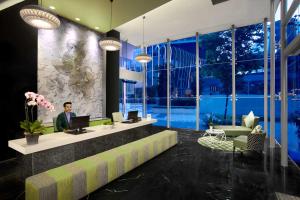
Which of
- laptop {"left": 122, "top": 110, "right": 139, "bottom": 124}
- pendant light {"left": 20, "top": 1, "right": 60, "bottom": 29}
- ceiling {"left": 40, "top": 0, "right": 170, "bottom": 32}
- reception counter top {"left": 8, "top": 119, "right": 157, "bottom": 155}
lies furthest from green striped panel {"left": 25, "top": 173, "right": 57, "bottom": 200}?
ceiling {"left": 40, "top": 0, "right": 170, "bottom": 32}

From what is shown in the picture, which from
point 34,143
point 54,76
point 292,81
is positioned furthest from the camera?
point 54,76

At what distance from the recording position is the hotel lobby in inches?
107

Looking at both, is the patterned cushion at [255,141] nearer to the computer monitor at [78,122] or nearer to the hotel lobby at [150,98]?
the hotel lobby at [150,98]

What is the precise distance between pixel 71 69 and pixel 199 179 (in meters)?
5.06

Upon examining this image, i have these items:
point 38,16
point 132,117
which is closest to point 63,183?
point 38,16

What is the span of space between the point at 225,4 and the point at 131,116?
433cm

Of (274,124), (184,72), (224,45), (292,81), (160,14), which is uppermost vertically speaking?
(160,14)

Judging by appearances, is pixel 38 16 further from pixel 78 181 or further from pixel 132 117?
pixel 132 117

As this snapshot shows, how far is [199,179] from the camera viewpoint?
10.3ft

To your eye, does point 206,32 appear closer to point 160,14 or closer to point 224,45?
point 224,45

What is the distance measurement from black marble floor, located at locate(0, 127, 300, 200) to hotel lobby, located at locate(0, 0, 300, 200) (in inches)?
0.9

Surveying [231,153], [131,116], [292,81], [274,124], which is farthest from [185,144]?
[292,81]

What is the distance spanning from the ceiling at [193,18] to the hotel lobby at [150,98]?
0.14ft

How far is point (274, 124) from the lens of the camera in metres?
5.14
